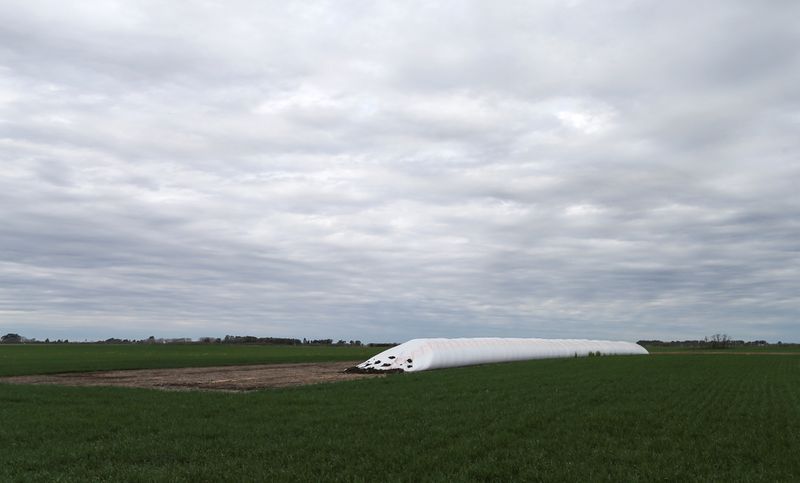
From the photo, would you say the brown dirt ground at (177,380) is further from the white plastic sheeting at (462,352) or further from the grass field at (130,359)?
the grass field at (130,359)

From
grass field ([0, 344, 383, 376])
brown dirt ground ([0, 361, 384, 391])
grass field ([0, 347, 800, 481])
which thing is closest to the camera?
grass field ([0, 347, 800, 481])

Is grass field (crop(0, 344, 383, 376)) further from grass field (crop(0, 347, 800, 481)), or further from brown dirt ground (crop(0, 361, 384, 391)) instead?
grass field (crop(0, 347, 800, 481))

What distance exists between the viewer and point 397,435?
18125 mm

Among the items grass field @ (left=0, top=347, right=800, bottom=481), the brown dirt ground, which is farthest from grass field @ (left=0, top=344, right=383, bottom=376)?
grass field @ (left=0, top=347, right=800, bottom=481)

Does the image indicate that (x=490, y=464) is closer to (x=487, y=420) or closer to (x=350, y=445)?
(x=350, y=445)

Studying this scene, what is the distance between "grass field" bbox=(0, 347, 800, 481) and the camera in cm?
1386

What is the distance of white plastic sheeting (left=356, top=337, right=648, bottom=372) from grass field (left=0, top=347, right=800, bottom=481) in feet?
71.9

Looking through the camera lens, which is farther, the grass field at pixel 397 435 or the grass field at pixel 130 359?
the grass field at pixel 130 359

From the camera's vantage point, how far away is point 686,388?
115 ft

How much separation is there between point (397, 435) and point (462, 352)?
138 feet

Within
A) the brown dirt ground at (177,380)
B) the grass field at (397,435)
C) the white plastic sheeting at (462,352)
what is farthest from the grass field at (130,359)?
the grass field at (397,435)

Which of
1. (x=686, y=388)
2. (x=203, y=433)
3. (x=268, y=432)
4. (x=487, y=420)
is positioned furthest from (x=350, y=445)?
(x=686, y=388)

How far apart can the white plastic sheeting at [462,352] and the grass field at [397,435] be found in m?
21.9

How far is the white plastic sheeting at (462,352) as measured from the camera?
5328cm
